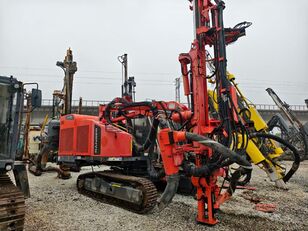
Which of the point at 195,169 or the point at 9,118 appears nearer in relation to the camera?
the point at 9,118

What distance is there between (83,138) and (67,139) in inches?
36.6

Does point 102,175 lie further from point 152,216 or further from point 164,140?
point 164,140

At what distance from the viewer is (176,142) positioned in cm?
469

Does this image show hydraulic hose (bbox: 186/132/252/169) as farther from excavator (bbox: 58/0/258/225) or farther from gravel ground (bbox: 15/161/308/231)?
gravel ground (bbox: 15/161/308/231)

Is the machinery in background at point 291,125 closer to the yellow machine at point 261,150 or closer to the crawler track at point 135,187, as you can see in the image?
the yellow machine at point 261,150

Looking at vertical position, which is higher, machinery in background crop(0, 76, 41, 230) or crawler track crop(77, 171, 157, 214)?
machinery in background crop(0, 76, 41, 230)

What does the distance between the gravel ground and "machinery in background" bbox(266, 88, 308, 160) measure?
11.2ft

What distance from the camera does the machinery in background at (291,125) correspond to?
33.5ft

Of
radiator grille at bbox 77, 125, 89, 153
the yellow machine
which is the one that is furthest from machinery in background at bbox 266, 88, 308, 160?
radiator grille at bbox 77, 125, 89, 153

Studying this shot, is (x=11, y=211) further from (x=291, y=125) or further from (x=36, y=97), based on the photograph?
(x=291, y=125)

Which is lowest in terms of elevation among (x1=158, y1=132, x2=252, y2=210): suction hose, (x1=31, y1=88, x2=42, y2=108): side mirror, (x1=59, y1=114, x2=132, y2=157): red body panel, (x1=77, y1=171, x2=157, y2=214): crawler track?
(x1=77, y1=171, x2=157, y2=214): crawler track

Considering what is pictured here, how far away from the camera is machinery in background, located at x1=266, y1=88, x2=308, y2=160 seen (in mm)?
10203

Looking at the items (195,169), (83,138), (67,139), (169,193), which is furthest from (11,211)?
(67,139)

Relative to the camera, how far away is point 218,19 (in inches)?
187
